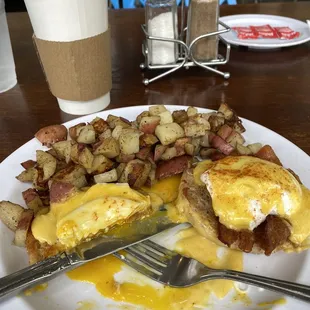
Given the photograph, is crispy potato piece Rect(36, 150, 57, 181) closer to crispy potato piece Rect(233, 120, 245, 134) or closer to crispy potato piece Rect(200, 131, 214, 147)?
crispy potato piece Rect(200, 131, 214, 147)

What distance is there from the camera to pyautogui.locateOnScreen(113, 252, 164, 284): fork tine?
97 centimetres

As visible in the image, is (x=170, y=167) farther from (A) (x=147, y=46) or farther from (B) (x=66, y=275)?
(A) (x=147, y=46)

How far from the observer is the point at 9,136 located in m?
1.57

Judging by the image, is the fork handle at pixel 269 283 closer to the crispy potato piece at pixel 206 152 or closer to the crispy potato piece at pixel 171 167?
the crispy potato piece at pixel 171 167

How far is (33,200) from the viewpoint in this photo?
112 cm

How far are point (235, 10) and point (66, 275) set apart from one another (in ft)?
8.02

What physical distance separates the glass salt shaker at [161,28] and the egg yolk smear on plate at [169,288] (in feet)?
3.59

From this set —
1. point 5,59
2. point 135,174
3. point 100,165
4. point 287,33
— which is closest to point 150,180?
point 135,174

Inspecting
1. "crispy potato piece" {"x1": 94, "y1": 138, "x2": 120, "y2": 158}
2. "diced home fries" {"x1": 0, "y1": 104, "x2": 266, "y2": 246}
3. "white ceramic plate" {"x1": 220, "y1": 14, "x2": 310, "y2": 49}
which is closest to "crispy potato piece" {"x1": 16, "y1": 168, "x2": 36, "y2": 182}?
"diced home fries" {"x1": 0, "y1": 104, "x2": 266, "y2": 246}

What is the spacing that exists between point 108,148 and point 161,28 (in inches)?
36.1

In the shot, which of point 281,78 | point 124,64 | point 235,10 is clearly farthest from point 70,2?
point 235,10

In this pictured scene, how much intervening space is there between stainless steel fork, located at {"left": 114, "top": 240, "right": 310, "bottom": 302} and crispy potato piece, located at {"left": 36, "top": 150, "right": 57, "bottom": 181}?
35cm

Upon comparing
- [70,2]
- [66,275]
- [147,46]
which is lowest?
[66,275]

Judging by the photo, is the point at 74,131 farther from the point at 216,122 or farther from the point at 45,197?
the point at 216,122
